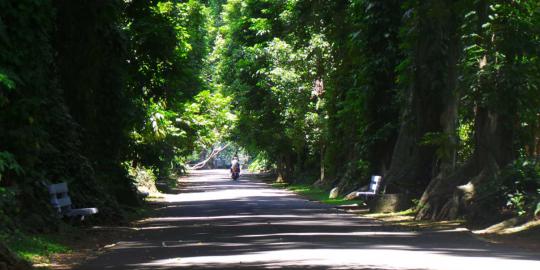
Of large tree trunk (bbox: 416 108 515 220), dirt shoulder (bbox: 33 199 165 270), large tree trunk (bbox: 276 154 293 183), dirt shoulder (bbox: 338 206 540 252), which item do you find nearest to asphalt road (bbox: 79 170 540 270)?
dirt shoulder (bbox: 33 199 165 270)

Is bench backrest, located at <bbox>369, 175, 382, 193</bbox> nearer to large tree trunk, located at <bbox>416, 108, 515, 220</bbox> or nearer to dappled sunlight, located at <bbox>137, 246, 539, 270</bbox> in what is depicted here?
large tree trunk, located at <bbox>416, 108, 515, 220</bbox>

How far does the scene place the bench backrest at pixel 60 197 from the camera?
1855 cm

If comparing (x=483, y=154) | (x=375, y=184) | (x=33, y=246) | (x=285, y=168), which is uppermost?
(x=285, y=168)

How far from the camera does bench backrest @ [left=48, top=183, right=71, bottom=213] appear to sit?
18.5 m

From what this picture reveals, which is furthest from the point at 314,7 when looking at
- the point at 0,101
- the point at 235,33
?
the point at 235,33

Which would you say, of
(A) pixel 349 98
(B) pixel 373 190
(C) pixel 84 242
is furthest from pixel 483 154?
(A) pixel 349 98

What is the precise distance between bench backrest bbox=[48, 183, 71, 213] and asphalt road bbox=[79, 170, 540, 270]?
1.64 meters

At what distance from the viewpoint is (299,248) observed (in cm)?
1503

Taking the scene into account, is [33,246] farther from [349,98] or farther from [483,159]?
[349,98]

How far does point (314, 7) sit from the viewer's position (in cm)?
3111

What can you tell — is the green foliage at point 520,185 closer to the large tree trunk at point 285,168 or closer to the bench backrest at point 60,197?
the bench backrest at point 60,197

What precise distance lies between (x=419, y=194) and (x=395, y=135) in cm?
712

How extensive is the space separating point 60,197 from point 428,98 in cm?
1232

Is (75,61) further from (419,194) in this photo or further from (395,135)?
(395,135)
